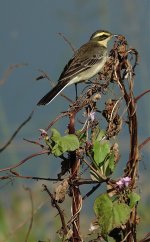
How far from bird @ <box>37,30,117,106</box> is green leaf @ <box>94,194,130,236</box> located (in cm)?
188

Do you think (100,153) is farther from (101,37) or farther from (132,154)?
(101,37)

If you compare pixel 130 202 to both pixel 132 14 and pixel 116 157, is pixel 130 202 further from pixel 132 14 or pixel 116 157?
pixel 132 14

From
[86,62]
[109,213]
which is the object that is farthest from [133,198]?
[86,62]

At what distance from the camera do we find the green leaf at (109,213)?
2148mm

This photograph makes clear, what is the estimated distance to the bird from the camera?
4566 millimetres

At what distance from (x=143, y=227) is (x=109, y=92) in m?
1.95

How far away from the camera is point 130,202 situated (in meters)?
2.16

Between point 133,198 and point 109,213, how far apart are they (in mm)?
89

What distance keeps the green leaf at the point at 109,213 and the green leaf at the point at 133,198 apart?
0.06ft

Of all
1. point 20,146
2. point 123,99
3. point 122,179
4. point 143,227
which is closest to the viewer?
point 122,179

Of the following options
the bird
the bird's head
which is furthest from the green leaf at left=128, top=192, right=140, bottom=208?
the bird's head

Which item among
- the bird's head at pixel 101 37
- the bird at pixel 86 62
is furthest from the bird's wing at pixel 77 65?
the bird's head at pixel 101 37

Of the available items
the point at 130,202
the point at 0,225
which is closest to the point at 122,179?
the point at 130,202

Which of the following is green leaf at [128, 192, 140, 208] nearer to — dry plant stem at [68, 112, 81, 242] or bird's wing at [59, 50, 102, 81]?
dry plant stem at [68, 112, 81, 242]
